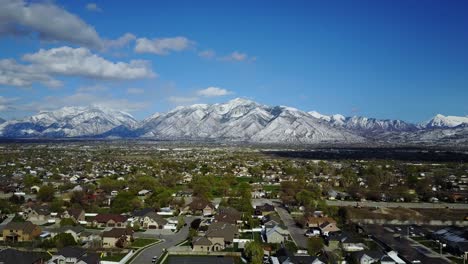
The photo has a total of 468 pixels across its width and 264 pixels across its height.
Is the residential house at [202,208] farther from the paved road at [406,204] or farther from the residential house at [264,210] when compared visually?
the paved road at [406,204]

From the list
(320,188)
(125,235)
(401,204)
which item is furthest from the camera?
(320,188)

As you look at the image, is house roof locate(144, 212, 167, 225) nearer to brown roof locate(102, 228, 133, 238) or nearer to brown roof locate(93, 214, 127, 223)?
brown roof locate(93, 214, 127, 223)

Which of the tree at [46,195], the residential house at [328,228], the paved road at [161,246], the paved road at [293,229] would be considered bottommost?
the paved road at [161,246]

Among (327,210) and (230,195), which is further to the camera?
(230,195)

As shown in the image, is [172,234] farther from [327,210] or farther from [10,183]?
[10,183]

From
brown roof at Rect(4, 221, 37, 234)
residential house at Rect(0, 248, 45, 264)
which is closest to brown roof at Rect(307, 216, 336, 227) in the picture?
residential house at Rect(0, 248, 45, 264)

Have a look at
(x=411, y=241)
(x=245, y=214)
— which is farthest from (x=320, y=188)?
(x=411, y=241)

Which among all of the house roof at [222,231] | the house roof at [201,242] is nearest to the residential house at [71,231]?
the house roof at [201,242]
